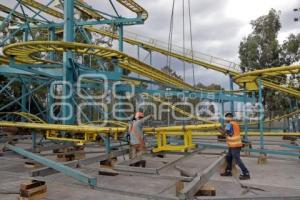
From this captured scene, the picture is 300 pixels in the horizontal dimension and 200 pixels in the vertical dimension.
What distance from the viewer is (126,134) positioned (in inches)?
411

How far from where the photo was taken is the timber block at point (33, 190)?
5.71 metres

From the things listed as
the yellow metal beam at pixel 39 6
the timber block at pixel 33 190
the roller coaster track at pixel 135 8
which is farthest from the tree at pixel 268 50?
Answer: the timber block at pixel 33 190

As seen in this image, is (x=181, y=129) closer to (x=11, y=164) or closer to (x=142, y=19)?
(x=11, y=164)

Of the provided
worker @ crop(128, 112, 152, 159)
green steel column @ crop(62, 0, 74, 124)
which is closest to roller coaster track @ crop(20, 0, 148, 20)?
green steel column @ crop(62, 0, 74, 124)

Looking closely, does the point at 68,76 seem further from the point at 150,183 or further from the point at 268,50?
the point at 268,50

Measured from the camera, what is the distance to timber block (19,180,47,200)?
18.7 ft

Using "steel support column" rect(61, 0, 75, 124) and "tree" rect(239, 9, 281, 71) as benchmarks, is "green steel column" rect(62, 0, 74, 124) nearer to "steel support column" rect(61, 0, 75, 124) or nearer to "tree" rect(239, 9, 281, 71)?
"steel support column" rect(61, 0, 75, 124)

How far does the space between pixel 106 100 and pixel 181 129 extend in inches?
376

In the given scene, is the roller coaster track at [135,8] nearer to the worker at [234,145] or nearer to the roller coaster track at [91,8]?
the roller coaster track at [91,8]

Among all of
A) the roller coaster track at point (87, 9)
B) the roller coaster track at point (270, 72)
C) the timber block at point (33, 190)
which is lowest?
the timber block at point (33, 190)

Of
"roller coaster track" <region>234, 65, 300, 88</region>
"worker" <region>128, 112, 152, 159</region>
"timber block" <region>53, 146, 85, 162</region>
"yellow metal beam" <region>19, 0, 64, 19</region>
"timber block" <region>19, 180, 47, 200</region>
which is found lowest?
"timber block" <region>19, 180, 47, 200</region>

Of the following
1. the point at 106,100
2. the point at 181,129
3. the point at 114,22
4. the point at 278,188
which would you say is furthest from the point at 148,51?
the point at 278,188

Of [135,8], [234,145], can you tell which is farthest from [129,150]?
[135,8]

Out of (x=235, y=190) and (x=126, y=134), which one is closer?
(x=235, y=190)
